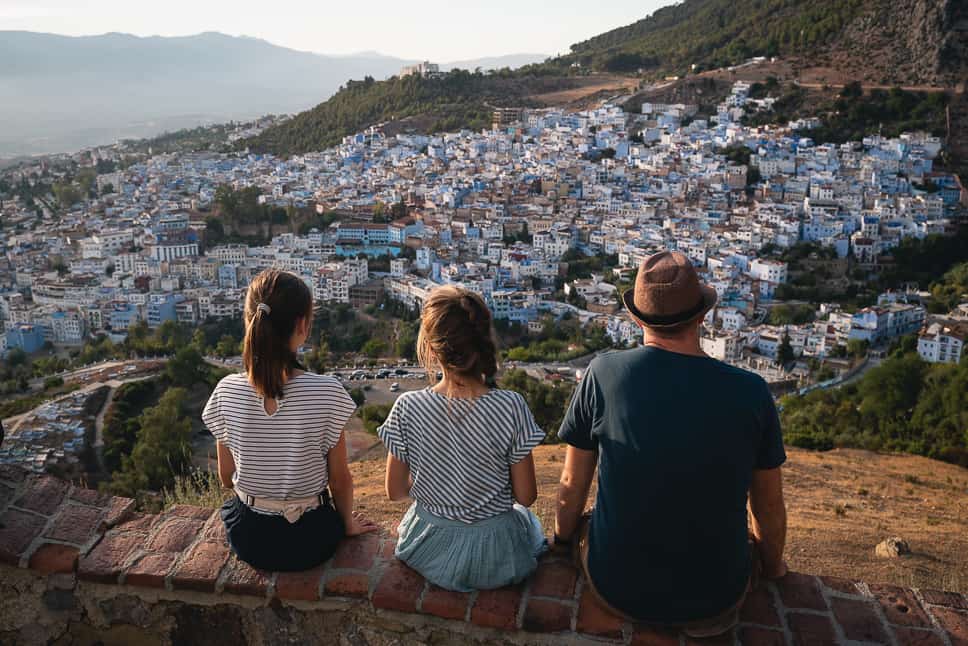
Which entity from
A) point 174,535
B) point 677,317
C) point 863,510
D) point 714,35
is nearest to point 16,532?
point 174,535

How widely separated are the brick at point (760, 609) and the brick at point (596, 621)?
0.24 meters

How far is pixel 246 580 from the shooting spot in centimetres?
164

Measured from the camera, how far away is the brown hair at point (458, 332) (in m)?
1.50

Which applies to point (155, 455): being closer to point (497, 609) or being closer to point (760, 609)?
point (497, 609)

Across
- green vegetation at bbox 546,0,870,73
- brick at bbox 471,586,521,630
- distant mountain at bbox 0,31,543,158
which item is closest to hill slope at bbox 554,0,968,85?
green vegetation at bbox 546,0,870,73

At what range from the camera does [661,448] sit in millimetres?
1417

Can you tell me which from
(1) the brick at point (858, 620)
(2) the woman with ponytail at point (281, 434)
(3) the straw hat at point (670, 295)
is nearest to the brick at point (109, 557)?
(2) the woman with ponytail at point (281, 434)

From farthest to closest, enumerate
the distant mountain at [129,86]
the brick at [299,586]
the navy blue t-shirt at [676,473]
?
the distant mountain at [129,86], the brick at [299,586], the navy blue t-shirt at [676,473]

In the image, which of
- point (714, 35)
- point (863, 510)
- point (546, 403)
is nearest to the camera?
point (863, 510)

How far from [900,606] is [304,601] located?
44.6 inches

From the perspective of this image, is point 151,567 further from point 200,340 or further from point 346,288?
point 346,288

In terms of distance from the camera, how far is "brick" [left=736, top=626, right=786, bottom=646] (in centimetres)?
146

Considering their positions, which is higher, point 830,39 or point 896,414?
point 830,39

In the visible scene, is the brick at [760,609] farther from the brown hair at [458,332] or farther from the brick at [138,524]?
the brick at [138,524]
